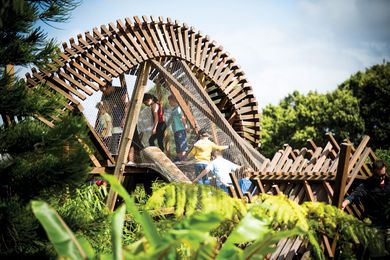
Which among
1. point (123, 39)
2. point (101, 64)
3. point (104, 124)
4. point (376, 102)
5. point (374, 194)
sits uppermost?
point (123, 39)

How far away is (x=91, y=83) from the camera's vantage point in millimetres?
5938

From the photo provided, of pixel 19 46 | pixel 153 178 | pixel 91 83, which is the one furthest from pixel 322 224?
pixel 153 178

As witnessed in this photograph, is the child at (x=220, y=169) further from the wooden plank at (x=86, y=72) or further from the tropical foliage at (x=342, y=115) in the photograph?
the tropical foliage at (x=342, y=115)

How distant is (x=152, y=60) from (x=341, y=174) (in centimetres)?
379

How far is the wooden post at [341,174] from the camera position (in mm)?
3512

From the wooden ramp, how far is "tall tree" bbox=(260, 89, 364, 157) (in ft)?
61.8

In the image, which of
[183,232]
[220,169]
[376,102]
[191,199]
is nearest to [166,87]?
[220,169]

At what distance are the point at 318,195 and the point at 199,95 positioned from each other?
8.67ft

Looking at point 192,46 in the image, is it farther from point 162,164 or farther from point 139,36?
point 162,164

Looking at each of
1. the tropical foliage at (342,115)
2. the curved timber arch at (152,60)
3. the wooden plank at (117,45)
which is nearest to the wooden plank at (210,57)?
the curved timber arch at (152,60)

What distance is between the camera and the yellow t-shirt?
5.77 m

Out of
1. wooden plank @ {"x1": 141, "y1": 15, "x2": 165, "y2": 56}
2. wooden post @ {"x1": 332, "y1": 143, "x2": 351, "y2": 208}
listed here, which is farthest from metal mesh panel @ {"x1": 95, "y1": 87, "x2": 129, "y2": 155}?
wooden post @ {"x1": 332, "y1": 143, "x2": 351, "y2": 208}

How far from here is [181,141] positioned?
20.5 feet

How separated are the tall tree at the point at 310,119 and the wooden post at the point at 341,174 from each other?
813 inches
